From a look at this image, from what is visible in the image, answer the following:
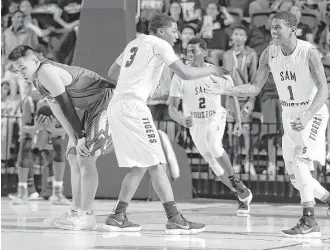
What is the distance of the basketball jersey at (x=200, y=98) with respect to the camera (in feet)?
35.8

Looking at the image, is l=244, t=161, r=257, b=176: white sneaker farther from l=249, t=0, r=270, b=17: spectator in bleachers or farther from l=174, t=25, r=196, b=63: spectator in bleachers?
l=249, t=0, r=270, b=17: spectator in bleachers

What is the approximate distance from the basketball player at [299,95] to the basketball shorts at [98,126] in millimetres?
1199

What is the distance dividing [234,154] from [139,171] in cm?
634

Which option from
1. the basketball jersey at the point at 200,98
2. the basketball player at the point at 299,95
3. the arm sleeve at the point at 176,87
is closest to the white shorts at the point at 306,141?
the basketball player at the point at 299,95

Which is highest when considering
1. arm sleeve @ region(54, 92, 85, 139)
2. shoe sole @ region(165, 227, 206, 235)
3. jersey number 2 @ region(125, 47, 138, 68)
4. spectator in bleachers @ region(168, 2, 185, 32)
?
spectator in bleachers @ region(168, 2, 185, 32)

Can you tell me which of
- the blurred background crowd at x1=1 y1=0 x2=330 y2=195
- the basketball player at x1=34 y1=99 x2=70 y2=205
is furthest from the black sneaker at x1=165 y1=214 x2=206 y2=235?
the blurred background crowd at x1=1 y1=0 x2=330 y2=195

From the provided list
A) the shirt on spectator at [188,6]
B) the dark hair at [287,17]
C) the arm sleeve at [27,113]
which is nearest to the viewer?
the dark hair at [287,17]

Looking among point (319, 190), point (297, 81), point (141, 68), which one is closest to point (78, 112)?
point (141, 68)

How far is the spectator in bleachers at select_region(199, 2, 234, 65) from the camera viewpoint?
13898 mm

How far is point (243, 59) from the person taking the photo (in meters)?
13.3

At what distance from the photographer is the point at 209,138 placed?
10.7 metres

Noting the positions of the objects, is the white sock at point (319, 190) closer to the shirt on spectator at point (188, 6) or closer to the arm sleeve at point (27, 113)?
the arm sleeve at point (27, 113)

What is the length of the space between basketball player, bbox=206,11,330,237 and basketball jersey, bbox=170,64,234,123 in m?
3.30

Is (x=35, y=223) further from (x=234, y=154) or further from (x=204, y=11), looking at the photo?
(x=204, y=11)
